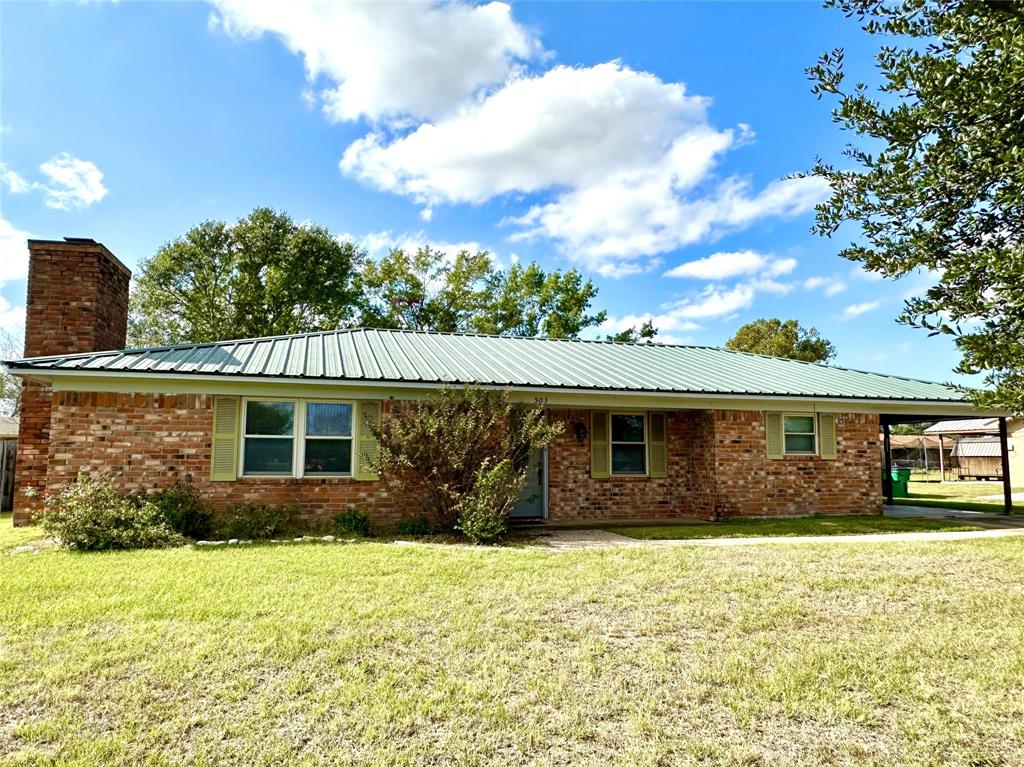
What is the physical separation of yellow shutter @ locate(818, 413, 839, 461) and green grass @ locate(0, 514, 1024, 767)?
6711 millimetres

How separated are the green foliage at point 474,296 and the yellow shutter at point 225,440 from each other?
21.1 metres

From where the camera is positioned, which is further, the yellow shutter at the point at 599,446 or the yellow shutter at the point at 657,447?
the yellow shutter at the point at 657,447

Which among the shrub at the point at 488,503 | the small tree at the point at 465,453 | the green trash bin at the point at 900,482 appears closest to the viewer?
the shrub at the point at 488,503

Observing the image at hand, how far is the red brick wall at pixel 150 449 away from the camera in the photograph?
10180 millimetres

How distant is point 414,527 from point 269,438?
2998 millimetres

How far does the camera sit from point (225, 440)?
35.2 feet

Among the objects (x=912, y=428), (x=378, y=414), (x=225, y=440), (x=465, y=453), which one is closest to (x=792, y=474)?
(x=465, y=453)

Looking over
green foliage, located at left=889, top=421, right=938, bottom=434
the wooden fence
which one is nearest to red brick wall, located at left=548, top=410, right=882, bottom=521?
the wooden fence

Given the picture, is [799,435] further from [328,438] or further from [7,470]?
[7,470]

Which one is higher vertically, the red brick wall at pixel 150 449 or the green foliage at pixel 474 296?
the green foliage at pixel 474 296

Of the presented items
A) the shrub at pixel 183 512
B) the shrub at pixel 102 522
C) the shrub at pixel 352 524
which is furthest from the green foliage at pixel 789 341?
the shrub at pixel 102 522

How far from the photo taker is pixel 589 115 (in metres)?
14.5

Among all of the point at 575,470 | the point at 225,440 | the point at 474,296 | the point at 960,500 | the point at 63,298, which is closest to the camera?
the point at 225,440

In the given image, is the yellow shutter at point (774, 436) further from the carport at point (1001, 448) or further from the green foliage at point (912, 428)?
the green foliage at point (912, 428)
